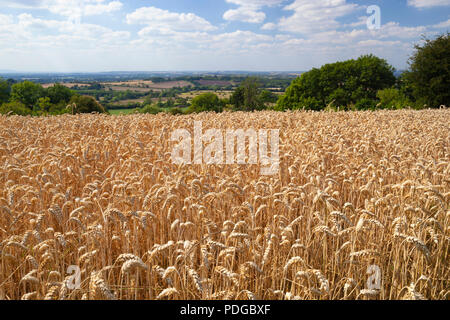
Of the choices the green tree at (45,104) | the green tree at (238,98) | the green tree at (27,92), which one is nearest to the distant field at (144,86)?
the green tree at (238,98)

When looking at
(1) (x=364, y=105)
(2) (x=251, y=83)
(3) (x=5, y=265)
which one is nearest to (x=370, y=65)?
(2) (x=251, y=83)

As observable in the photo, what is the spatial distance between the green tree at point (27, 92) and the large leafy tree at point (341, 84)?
1553 inches

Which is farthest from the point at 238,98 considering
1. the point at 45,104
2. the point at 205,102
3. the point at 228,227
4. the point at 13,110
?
the point at 228,227

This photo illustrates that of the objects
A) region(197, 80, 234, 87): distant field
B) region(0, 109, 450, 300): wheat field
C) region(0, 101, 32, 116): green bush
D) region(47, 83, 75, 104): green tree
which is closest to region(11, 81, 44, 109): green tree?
region(47, 83, 75, 104): green tree

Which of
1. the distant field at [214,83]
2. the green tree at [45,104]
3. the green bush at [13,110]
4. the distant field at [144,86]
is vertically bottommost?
the green bush at [13,110]

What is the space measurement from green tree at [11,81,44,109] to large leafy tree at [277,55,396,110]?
129 ft

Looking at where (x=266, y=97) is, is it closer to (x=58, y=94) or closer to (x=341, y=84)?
(x=341, y=84)

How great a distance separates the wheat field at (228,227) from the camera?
2.44 meters

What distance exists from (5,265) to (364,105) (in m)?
31.8

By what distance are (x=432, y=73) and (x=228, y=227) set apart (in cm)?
3326

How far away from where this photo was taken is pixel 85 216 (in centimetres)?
323

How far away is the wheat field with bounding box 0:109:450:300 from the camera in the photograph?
2443 mm

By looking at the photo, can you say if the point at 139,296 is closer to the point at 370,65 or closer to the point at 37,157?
the point at 37,157

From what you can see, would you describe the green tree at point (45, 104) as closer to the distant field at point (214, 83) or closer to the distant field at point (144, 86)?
the distant field at point (144, 86)
